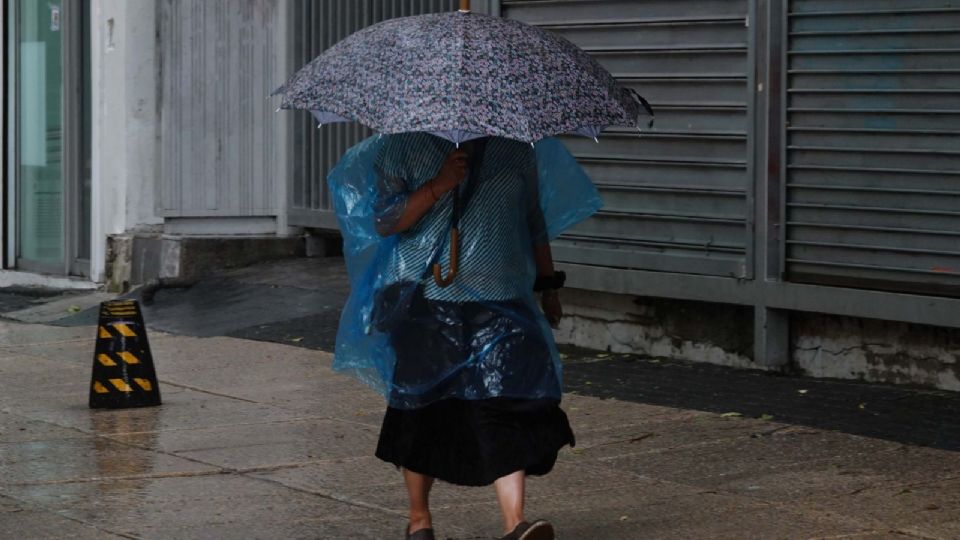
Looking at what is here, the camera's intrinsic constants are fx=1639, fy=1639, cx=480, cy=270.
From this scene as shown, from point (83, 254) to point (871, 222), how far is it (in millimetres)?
8344

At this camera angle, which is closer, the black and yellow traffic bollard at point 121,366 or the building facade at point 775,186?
the building facade at point 775,186

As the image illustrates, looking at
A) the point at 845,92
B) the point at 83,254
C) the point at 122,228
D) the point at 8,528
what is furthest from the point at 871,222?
the point at 83,254

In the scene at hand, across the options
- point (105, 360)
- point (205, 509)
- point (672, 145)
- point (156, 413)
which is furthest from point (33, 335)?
point (205, 509)

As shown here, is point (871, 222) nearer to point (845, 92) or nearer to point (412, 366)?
point (845, 92)

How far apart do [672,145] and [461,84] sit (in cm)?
472

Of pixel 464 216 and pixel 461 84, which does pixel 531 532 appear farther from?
pixel 461 84

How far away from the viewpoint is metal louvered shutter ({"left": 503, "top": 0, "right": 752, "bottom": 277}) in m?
9.16

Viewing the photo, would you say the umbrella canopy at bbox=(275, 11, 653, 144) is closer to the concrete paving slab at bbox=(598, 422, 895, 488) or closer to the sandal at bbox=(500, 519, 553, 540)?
the sandal at bbox=(500, 519, 553, 540)

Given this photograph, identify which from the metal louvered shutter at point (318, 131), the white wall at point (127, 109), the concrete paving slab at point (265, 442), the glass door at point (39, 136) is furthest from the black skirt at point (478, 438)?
the glass door at point (39, 136)

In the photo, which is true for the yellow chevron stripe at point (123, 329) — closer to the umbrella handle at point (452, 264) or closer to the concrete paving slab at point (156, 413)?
the concrete paving slab at point (156, 413)

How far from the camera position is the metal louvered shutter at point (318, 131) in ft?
42.0

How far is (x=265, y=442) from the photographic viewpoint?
764cm

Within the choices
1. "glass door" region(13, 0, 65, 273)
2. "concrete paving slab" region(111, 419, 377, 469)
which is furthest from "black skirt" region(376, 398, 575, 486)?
"glass door" region(13, 0, 65, 273)

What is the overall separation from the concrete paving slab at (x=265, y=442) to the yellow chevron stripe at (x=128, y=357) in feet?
2.64
